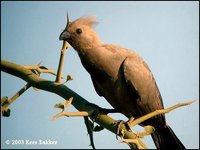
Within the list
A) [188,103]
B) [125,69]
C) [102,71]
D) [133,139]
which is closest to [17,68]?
[133,139]

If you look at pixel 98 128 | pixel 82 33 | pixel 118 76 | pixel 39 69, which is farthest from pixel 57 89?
pixel 82 33

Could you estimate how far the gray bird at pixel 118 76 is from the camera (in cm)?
371

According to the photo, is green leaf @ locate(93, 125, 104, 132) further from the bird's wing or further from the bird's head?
the bird's head

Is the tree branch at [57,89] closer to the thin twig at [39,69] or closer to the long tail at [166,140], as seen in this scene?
the thin twig at [39,69]

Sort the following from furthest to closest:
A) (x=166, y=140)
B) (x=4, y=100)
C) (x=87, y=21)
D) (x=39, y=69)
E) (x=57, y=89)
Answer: (x=87, y=21) < (x=166, y=140) < (x=39, y=69) < (x=57, y=89) < (x=4, y=100)

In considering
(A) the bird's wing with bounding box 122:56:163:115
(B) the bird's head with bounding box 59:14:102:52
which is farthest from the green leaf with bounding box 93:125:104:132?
(B) the bird's head with bounding box 59:14:102:52

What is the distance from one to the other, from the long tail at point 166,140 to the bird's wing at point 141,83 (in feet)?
1.03

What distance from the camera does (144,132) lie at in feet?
5.24

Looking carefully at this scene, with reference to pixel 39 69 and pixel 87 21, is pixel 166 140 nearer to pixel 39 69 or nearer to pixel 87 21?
pixel 87 21

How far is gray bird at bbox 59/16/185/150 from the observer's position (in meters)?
3.71

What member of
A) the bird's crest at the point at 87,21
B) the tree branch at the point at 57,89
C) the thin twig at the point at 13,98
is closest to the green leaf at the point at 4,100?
the thin twig at the point at 13,98

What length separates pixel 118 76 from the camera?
3.78 m

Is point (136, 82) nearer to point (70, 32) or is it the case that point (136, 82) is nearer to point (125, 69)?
point (125, 69)

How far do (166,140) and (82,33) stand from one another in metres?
1.71
